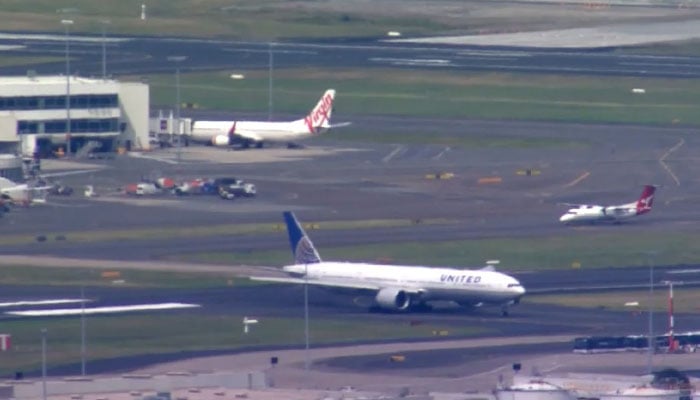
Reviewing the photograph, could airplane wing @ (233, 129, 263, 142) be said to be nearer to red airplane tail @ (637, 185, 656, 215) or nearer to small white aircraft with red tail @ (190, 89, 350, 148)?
small white aircraft with red tail @ (190, 89, 350, 148)

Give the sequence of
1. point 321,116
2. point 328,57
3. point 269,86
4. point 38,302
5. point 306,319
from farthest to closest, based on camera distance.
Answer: point 328,57, point 269,86, point 321,116, point 38,302, point 306,319

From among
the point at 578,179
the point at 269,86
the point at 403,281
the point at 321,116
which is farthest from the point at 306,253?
the point at 269,86

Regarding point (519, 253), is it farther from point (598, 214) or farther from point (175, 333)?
point (175, 333)

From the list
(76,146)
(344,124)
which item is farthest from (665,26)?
(76,146)

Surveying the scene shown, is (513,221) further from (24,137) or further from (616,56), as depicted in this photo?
(616,56)

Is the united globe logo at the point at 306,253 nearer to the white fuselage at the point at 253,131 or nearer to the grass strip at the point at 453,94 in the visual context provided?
the white fuselage at the point at 253,131

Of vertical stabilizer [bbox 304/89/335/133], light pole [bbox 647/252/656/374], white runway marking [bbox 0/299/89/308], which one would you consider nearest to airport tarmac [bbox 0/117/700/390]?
light pole [bbox 647/252/656/374]
